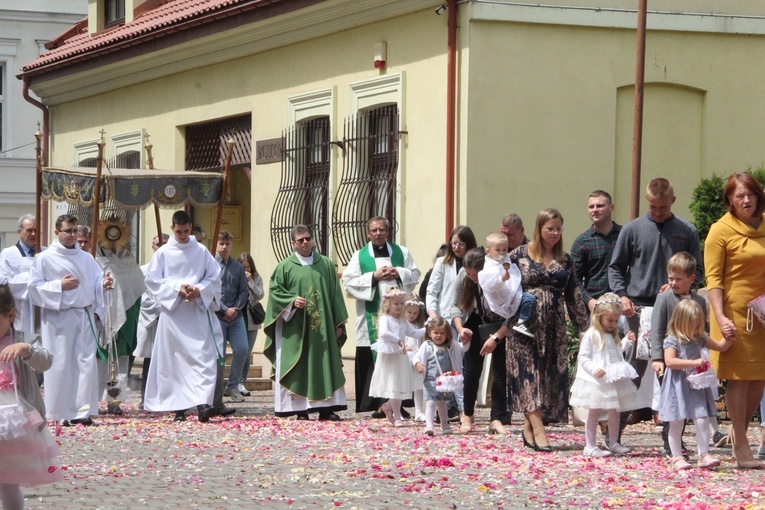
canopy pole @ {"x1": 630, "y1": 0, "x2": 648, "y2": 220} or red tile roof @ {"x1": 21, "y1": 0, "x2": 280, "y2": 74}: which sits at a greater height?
red tile roof @ {"x1": 21, "y1": 0, "x2": 280, "y2": 74}

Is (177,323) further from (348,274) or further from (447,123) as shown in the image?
(447,123)

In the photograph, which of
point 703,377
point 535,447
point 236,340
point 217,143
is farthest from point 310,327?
point 217,143

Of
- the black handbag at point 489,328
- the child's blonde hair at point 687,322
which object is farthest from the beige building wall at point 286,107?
the child's blonde hair at point 687,322

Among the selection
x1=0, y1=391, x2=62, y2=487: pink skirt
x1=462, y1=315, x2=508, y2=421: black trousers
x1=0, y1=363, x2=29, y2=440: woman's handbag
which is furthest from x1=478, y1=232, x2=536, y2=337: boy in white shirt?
x1=0, y1=363, x2=29, y2=440: woman's handbag

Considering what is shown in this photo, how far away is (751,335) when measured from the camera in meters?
9.88

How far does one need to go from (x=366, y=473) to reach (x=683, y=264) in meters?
2.48

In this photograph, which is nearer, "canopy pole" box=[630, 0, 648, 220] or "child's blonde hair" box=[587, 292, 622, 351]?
"child's blonde hair" box=[587, 292, 622, 351]

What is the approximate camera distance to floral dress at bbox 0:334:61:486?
289 inches

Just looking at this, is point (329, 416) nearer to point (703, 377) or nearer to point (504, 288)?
point (504, 288)

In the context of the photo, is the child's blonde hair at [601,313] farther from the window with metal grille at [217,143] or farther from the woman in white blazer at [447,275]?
the window with metal grille at [217,143]

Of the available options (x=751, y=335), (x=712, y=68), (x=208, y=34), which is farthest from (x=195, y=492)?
(x=208, y=34)

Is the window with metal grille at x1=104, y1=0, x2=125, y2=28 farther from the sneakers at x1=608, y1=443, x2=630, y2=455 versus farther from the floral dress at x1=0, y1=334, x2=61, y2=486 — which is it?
the floral dress at x1=0, y1=334, x2=61, y2=486

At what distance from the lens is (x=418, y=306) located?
13.6m

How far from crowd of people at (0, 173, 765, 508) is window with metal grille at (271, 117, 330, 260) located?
1566 millimetres
